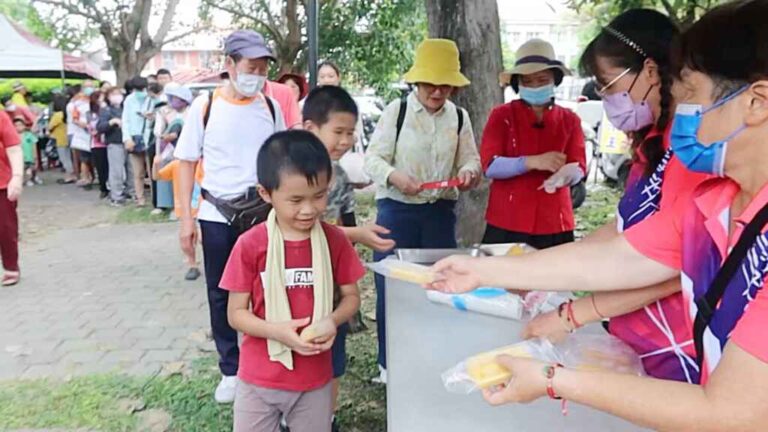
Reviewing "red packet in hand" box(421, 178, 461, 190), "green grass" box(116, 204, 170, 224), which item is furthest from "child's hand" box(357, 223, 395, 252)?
"green grass" box(116, 204, 170, 224)

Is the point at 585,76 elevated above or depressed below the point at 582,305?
above

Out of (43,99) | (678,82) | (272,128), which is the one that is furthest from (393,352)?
(43,99)

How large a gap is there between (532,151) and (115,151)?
6965mm

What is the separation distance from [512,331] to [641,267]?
47cm

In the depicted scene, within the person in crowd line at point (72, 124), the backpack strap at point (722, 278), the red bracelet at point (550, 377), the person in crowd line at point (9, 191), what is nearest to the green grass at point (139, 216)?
the person in crowd line at point (72, 124)

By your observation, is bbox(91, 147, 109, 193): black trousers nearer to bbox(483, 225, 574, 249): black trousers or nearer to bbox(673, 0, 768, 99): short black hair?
bbox(483, 225, 574, 249): black trousers

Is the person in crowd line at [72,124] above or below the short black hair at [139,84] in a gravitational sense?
below

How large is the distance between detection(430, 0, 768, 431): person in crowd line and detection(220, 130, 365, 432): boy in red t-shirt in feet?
2.86

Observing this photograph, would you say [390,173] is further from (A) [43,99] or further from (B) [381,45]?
(A) [43,99]

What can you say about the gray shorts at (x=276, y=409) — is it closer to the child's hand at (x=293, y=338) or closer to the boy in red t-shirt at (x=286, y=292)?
the boy in red t-shirt at (x=286, y=292)

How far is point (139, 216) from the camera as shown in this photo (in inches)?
310

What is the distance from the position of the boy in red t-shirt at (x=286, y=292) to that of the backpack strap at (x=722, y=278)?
3.35 feet

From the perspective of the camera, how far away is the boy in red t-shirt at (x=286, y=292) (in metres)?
1.86

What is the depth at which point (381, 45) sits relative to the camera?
9617 millimetres
